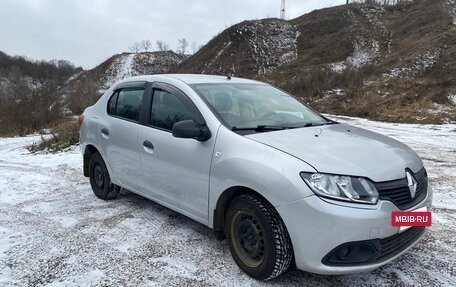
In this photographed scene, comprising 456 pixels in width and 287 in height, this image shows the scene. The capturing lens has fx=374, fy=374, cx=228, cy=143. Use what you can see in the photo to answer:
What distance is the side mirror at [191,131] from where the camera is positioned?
316cm

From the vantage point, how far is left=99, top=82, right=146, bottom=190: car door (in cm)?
409

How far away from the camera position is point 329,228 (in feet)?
8.04

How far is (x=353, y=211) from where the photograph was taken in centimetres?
245

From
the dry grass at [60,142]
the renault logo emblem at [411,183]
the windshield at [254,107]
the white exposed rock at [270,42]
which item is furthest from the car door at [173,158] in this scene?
the white exposed rock at [270,42]

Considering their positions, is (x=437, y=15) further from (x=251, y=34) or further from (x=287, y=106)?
(x=287, y=106)

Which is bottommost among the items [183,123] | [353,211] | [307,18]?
[353,211]

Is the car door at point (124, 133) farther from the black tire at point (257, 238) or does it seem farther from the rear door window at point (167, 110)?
the black tire at point (257, 238)

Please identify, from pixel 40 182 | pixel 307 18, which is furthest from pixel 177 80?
pixel 307 18

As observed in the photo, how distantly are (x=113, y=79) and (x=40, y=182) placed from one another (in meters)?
50.8

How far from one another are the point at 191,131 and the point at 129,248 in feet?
4.42

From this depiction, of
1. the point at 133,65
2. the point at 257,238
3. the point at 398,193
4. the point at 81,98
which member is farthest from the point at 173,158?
the point at 133,65

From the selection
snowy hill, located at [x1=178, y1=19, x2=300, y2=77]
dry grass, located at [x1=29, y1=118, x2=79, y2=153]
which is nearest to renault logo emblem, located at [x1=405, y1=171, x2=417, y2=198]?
dry grass, located at [x1=29, y1=118, x2=79, y2=153]

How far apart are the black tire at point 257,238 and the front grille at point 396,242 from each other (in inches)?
24.8

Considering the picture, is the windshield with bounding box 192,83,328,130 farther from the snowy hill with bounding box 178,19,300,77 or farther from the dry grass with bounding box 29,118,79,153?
the snowy hill with bounding box 178,19,300,77
